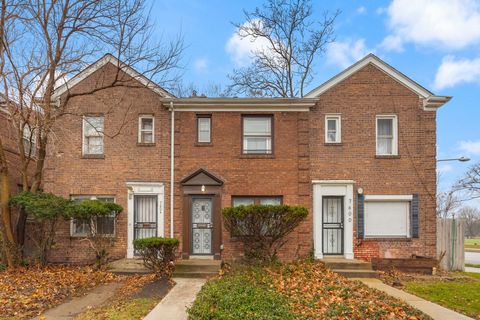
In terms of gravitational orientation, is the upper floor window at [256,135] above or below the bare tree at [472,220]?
above

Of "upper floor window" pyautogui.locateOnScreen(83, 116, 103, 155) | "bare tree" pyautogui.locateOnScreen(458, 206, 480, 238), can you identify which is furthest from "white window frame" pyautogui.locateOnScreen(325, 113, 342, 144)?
"bare tree" pyautogui.locateOnScreen(458, 206, 480, 238)

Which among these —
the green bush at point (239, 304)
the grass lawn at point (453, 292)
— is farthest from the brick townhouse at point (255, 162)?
the green bush at point (239, 304)

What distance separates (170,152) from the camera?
12195 millimetres

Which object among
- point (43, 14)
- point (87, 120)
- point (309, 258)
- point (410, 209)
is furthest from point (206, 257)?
point (43, 14)

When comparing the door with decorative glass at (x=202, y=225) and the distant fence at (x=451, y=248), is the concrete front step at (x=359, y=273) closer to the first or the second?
the distant fence at (x=451, y=248)

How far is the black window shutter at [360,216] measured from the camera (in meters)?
12.0

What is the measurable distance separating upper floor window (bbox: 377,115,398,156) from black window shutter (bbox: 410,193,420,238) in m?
1.73

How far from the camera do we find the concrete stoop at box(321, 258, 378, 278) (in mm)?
10609

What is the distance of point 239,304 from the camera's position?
19.8 ft

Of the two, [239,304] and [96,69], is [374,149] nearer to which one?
[239,304]

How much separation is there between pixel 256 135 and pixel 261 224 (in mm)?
3457

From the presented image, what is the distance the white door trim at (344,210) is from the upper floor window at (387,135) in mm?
1779

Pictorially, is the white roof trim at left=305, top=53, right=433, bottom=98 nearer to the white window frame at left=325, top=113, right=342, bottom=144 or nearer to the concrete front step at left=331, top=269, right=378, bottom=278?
the white window frame at left=325, top=113, right=342, bottom=144

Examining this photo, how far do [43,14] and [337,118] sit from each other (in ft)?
33.6
